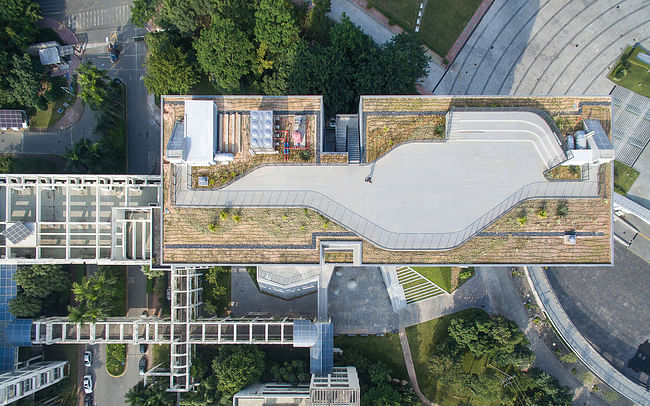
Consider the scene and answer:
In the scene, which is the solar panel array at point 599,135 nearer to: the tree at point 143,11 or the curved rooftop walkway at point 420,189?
the curved rooftop walkway at point 420,189

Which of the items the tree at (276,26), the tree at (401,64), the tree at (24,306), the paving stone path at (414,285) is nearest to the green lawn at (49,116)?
the tree at (24,306)

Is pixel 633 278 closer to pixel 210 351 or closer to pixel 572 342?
pixel 572 342

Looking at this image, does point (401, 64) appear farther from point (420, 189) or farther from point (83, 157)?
point (83, 157)

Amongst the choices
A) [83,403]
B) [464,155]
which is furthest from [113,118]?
[464,155]

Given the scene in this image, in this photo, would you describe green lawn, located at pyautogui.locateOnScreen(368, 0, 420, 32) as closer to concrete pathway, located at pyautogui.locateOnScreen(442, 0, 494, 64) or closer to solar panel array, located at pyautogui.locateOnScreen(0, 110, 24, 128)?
concrete pathway, located at pyautogui.locateOnScreen(442, 0, 494, 64)

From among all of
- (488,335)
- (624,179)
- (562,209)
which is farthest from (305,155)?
(624,179)

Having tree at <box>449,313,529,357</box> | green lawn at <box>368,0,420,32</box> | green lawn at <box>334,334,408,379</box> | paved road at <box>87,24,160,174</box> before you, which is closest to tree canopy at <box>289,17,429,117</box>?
green lawn at <box>368,0,420,32</box>
